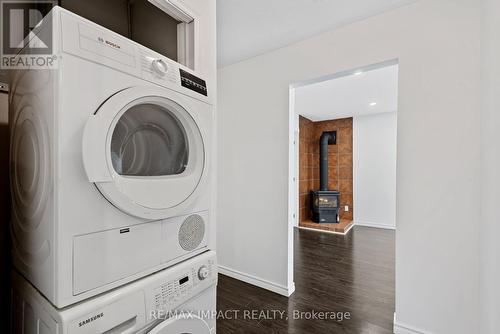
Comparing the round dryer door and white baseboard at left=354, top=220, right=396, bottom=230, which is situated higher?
the round dryer door

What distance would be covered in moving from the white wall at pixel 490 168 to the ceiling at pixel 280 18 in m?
0.64

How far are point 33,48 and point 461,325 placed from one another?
8.70 feet

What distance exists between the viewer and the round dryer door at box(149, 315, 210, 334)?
0.82 m

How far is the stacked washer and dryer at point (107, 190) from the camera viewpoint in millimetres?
675

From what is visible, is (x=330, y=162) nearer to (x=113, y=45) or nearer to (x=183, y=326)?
(x=183, y=326)

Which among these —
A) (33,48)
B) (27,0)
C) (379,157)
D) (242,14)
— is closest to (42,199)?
(33,48)

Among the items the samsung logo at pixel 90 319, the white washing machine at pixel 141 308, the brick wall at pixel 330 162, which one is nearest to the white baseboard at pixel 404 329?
the white washing machine at pixel 141 308

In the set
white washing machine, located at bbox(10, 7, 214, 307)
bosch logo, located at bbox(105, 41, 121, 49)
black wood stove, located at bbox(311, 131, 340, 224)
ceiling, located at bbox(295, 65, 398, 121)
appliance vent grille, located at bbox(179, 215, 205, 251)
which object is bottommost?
black wood stove, located at bbox(311, 131, 340, 224)

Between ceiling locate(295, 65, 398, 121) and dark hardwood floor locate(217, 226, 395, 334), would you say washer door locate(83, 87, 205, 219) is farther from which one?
ceiling locate(295, 65, 398, 121)

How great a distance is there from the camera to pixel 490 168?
1.22 meters

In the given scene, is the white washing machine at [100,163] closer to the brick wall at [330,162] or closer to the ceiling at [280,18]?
the ceiling at [280,18]

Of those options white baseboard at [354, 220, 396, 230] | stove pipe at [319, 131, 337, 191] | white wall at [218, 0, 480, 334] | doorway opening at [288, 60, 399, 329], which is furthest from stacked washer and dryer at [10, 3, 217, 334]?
white baseboard at [354, 220, 396, 230]

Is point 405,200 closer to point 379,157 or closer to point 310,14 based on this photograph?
point 310,14

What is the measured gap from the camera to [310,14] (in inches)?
70.2
